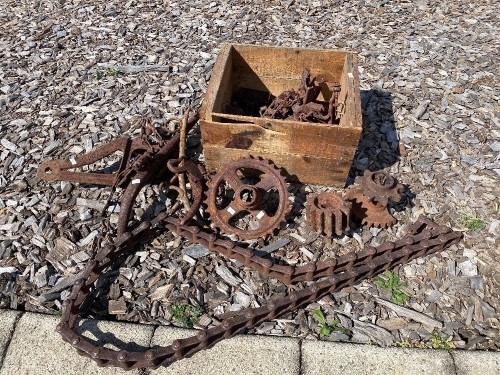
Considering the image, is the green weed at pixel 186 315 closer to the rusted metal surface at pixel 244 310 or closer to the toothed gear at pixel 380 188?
the rusted metal surface at pixel 244 310

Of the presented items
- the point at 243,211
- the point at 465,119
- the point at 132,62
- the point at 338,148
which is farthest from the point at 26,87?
the point at 465,119

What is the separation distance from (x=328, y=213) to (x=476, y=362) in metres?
1.60

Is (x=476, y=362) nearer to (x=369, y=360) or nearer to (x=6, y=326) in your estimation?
(x=369, y=360)

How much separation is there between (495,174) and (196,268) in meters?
3.43

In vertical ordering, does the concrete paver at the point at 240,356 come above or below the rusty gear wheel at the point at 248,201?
below

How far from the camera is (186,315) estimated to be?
3.38m

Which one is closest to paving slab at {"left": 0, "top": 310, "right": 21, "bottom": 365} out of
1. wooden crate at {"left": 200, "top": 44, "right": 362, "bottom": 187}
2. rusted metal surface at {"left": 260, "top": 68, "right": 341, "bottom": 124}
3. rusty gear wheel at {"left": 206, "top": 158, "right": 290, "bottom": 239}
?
rusty gear wheel at {"left": 206, "top": 158, "right": 290, "bottom": 239}

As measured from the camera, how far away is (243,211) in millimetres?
4031

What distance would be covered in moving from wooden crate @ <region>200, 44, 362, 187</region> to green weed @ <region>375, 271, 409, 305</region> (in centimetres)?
106

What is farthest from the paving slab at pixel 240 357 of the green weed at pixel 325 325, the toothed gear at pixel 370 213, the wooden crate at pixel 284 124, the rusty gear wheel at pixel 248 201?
the wooden crate at pixel 284 124

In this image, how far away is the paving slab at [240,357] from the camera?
10.0ft

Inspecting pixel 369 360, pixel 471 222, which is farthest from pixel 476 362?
pixel 471 222

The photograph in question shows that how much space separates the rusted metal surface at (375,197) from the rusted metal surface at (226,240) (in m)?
0.03

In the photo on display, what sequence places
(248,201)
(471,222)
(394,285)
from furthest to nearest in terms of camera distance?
(471,222) < (248,201) < (394,285)
